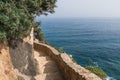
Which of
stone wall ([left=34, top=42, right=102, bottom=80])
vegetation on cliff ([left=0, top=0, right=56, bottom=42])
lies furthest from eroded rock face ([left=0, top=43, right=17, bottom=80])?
stone wall ([left=34, top=42, right=102, bottom=80])

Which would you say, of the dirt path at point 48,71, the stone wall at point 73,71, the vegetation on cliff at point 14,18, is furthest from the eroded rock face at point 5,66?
the stone wall at point 73,71

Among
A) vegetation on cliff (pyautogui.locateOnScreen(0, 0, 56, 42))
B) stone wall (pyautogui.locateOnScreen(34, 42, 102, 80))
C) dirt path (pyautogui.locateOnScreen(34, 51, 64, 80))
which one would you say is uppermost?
vegetation on cliff (pyautogui.locateOnScreen(0, 0, 56, 42))

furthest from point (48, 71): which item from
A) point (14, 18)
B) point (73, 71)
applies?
point (14, 18)

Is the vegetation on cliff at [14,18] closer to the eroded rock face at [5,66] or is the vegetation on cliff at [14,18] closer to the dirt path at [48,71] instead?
the eroded rock face at [5,66]

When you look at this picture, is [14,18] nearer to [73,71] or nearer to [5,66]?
[5,66]

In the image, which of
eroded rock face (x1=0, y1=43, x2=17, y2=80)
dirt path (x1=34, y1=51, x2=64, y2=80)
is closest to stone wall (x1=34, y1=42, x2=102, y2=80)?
dirt path (x1=34, y1=51, x2=64, y2=80)

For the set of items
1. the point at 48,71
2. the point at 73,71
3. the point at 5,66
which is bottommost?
the point at 48,71

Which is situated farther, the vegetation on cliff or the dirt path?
the dirt path

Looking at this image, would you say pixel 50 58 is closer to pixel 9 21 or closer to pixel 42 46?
pixel 42 46

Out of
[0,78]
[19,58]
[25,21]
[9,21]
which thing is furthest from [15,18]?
[19,58]

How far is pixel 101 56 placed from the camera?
197 ft

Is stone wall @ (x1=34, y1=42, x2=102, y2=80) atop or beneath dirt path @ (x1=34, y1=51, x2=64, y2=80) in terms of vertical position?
atop

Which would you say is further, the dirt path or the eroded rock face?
the dirt path

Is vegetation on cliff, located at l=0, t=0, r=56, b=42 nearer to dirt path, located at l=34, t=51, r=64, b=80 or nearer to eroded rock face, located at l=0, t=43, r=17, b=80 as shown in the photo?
eroded rock face, located at l=0, t=43, r=17, b=80
